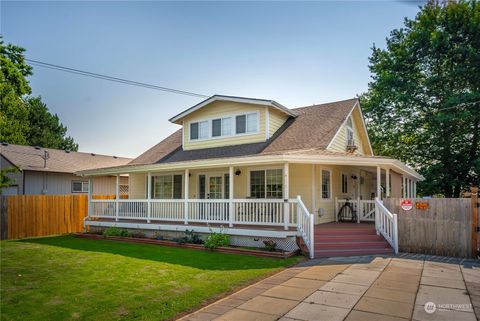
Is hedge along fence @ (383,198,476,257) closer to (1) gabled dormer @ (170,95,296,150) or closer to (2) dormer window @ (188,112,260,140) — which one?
(1) gabled dormer @ (170,95,296,150)

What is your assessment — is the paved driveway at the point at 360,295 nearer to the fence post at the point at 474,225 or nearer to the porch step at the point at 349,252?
the fence post at the point at 474,225

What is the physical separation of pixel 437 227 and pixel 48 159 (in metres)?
23.4

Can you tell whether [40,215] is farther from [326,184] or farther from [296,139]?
[326,184]

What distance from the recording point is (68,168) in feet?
74.7

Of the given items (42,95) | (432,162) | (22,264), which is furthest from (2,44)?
(42,95)

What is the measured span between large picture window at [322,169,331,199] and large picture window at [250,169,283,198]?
5.98 feet

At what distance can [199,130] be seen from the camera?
52.8 feet

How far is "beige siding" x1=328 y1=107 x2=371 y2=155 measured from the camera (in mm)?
13978

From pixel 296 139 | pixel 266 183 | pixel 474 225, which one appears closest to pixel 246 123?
pixel 296 139

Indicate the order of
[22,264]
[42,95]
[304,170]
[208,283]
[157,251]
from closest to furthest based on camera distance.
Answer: [208,283]
[22,264]
[157,251]
[304,170]
[42,95]

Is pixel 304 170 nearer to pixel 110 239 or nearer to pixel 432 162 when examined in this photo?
pixel 110 239

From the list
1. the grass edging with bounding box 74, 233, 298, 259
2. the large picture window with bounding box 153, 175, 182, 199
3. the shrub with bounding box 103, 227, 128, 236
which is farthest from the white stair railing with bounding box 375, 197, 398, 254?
the shrub with bounding box 103, 227, 128, 236

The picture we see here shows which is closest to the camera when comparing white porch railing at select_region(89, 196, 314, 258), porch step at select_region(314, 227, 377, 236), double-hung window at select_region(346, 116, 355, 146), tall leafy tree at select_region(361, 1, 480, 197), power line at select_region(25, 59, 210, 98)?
white porch railing at select_region(89, 196, 314, 258)

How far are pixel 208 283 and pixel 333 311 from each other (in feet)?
8.60
